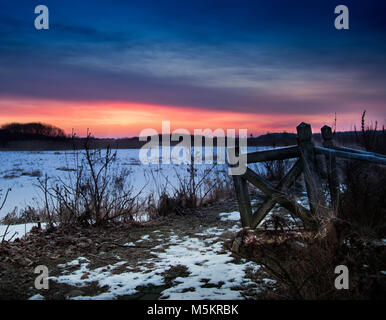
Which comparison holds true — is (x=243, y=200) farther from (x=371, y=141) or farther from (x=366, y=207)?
(x=371, y=141)

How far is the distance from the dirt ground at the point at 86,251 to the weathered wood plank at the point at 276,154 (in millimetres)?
1559

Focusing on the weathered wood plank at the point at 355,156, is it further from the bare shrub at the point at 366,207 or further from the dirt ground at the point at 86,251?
the dirt ground at the point at 86,251

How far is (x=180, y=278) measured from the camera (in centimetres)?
365

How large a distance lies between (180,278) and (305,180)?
2.18 metres

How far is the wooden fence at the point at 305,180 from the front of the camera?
4.07 meters

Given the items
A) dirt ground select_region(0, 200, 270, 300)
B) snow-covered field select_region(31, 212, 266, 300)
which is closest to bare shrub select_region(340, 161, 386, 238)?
snow-covered field select_region(31, 212, 266, 300)

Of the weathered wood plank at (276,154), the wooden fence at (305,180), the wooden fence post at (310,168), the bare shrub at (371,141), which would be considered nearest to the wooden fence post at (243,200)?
the wooden fence at (305,180)

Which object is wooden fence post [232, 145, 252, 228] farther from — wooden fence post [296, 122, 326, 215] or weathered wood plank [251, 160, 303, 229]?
wooden fence post [296, 122, 326, 215]

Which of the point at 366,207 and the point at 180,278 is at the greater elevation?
the point at 366,207

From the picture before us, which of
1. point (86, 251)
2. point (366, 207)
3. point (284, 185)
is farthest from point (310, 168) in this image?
point (86, 251)

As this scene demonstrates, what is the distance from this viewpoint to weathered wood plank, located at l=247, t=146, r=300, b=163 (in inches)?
179

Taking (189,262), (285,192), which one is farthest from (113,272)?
(285,192)
